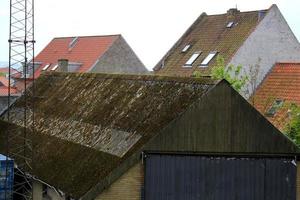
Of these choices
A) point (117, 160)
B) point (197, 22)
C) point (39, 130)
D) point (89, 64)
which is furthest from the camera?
point (89, 64)

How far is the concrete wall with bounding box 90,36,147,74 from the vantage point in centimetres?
5047

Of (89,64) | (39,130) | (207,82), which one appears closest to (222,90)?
(207,82)

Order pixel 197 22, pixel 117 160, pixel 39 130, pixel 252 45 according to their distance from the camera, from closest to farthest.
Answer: pixel 117 160 → pixel 39 130 → pixel 252 45 → pixel 197 22

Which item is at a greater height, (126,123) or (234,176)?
(126,123)

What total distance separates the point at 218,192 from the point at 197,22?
90.6ft

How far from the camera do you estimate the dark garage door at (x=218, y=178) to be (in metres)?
20.5

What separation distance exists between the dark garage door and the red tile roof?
104 feet

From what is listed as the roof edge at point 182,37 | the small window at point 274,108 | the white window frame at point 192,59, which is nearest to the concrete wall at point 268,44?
the white window frame at point 192,59

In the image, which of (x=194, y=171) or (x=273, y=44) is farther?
(x=273, y=44)

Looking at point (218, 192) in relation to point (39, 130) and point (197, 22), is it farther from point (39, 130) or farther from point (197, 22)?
point (197, 22)

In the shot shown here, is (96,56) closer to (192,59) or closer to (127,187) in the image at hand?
(192,59)

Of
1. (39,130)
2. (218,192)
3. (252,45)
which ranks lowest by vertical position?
(218,192)

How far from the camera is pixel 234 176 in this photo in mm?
20781

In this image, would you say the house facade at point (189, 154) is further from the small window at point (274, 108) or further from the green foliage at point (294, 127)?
the small window at point (274, 108)
